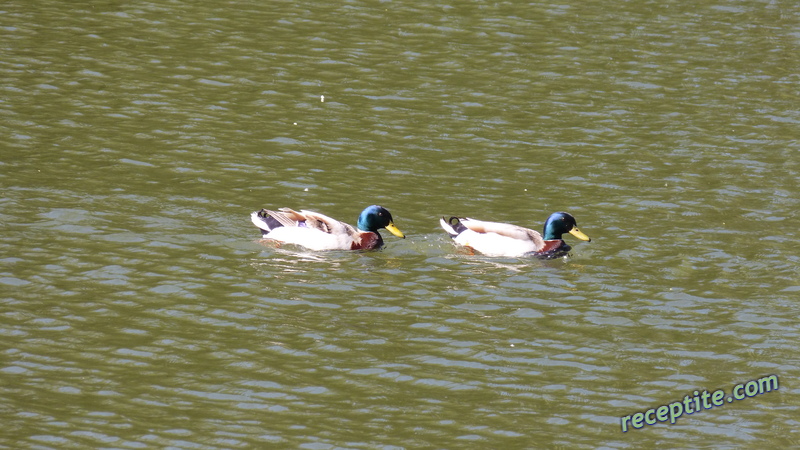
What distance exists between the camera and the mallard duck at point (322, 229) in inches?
705

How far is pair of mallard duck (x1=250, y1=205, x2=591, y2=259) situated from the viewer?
1795cm

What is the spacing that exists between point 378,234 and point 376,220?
0.26 metres

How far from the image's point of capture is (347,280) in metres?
16.9

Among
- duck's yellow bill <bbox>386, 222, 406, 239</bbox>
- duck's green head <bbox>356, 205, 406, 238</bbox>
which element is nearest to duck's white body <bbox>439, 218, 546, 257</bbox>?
duck's yellow bill <bbox>386, 222, 406, 239</bbox>

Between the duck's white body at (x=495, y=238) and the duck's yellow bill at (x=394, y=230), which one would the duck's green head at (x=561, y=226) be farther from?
the duck's yellow bill at (x=394, y=230)

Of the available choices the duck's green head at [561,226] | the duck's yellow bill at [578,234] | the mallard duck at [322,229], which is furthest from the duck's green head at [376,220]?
the duck's yellow bill at [578,234]

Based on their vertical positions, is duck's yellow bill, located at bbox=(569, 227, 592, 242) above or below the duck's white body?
above

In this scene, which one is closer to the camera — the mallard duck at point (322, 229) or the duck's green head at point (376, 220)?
the mallard duck at point (322, 229)

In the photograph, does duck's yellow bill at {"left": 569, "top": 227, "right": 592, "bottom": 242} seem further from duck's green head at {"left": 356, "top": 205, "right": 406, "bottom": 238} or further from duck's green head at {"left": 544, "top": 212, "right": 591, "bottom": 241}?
duck's green head at {"left": 356, "top": 205, "right": 406, "bottom": 238}

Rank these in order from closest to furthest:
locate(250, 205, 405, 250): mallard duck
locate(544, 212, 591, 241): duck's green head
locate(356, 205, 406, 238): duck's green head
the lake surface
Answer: the lake surface → locate(250, 205, 405, 250): mallard duck → locate(356, 205, 406, 238): duck's green head → locate(544, 212, 591, 241): duck's green head

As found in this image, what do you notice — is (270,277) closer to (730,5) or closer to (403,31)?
(403,31)

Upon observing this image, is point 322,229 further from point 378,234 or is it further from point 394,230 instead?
point 394,230

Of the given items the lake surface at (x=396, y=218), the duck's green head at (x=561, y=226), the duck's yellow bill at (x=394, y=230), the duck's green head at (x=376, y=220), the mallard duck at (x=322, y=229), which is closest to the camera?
the lake surface at (x=396, y=218)

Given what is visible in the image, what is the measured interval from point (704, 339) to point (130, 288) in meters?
7.10
